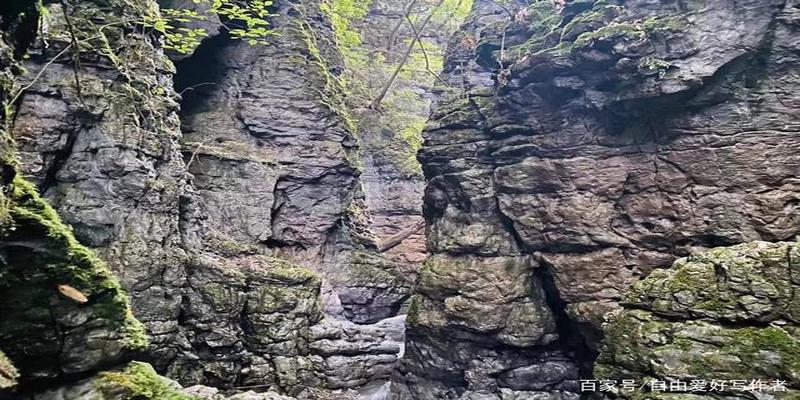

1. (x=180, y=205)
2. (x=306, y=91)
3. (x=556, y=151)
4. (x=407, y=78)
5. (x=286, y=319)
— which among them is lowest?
(x=286, y=319)

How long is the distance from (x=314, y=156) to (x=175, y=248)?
6184mm

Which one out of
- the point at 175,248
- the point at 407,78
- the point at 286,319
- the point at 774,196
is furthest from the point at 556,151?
the point at 407,78

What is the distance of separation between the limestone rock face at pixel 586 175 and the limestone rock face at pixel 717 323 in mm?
193

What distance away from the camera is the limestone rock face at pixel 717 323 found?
20.0ft

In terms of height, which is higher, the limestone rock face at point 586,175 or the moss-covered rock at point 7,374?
the limestone rock face at point 586,175

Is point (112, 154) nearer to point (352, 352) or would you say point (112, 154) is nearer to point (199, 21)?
point (199, 21)

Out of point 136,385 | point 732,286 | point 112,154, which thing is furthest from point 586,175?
point 112,154

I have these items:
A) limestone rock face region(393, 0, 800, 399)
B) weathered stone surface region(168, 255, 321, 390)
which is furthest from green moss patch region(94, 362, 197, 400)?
weathered stone surface region(168, 255, 321, 390)

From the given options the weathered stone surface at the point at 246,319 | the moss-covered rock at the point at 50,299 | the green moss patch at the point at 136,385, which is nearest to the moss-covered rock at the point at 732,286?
the green moss patch at the point at 136,385

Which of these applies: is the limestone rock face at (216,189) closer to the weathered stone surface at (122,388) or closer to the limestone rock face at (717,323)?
the weathered stone surface at (122,388)

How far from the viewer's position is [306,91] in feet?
54.8

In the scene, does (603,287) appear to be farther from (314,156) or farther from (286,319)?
(314,156)

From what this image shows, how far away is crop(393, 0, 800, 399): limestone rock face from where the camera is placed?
361 inches

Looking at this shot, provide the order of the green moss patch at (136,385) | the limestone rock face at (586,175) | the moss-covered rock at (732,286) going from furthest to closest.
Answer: the limestone rock face at (586,175) < the moss-covered rock at (732,286) < the green moss patch at (136,385)
